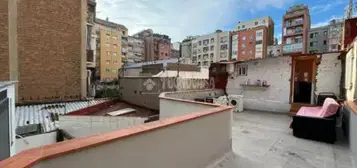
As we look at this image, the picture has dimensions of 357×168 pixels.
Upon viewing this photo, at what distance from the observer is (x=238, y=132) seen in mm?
4492

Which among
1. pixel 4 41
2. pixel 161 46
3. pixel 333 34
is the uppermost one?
pixel 161 46

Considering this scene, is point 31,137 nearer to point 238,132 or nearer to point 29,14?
point 238,132

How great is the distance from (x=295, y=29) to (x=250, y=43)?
733 cm

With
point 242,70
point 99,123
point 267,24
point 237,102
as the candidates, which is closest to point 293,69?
point 242,70

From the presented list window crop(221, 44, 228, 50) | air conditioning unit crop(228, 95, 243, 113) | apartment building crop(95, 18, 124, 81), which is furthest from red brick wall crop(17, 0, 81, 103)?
window crop(221, 44, 228, 50)

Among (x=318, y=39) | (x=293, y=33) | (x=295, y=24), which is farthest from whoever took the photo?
(x=318, y=39)

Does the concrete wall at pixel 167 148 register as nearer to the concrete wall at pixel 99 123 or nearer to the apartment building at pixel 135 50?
the concrete wall at pixel 99 123

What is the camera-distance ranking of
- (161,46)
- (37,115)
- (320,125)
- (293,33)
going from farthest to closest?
(161,46), (293,33), (37,115), (320,125)

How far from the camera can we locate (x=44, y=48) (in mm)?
9234

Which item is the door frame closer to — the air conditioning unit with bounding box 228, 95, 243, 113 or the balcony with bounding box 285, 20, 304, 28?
the air conditioning unit with bounding box 228, 95, 243, 113

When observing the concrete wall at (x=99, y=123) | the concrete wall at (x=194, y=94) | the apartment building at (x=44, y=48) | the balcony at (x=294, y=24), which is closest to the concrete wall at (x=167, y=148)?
the concrete wall at (x=194, y=94)

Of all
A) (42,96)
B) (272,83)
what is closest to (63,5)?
(42,96)

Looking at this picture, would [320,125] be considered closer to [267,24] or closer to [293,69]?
[293,69]

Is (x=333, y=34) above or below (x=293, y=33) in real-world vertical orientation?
above
